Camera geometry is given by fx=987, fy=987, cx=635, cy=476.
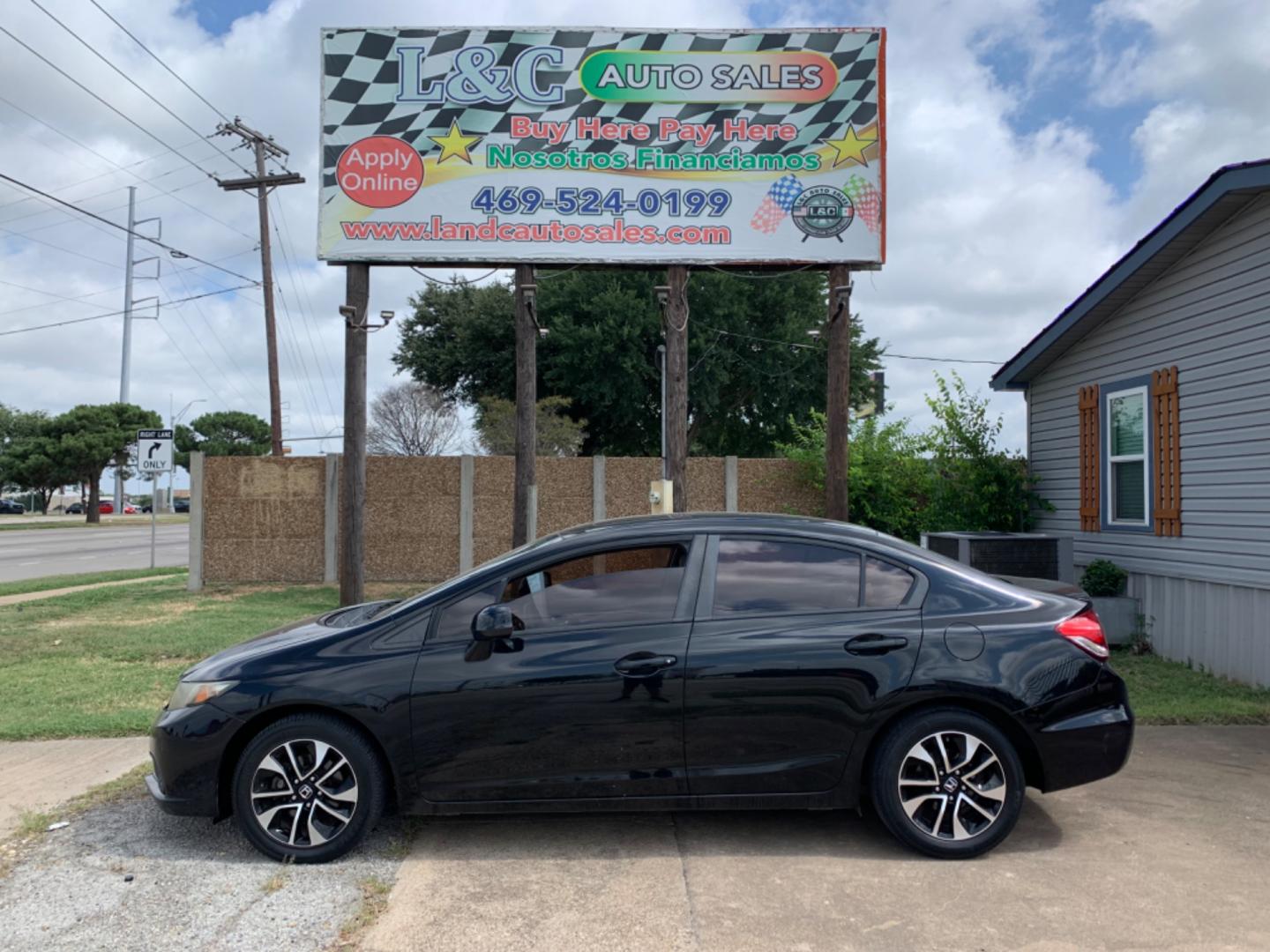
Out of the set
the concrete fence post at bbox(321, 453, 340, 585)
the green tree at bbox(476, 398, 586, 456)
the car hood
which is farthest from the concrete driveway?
the green tree at bbox(476, 398, 586, 456)

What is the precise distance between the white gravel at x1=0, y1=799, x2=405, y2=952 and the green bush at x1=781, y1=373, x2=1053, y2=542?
9054mm

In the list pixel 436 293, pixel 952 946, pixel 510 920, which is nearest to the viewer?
pixel 952 946

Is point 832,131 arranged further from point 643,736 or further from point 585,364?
point 585,364

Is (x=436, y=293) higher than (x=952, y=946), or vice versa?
(x=436, y=293)

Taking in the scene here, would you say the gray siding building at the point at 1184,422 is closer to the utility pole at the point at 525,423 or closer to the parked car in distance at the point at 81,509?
the utility pole at the point at 525,423

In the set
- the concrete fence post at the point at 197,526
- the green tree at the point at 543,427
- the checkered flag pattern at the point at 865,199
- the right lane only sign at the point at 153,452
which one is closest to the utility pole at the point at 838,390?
the checkered flag pattern at the point at 865,199

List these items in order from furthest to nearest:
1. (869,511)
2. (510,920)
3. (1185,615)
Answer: (869,511) < (1185,615) < (510,920)

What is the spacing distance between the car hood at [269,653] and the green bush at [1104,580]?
7.75 metres

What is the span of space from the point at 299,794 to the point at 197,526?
41.9 feet

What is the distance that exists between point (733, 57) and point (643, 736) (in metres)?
8.87

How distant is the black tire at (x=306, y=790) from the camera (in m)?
4.44

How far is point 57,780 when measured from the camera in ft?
18.7

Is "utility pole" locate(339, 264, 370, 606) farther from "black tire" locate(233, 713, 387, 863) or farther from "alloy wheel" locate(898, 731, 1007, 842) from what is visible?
"alloy wheel" locate(898, 731, 1007, 842)

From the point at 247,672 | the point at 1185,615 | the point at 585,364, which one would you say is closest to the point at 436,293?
the point at 585,364
